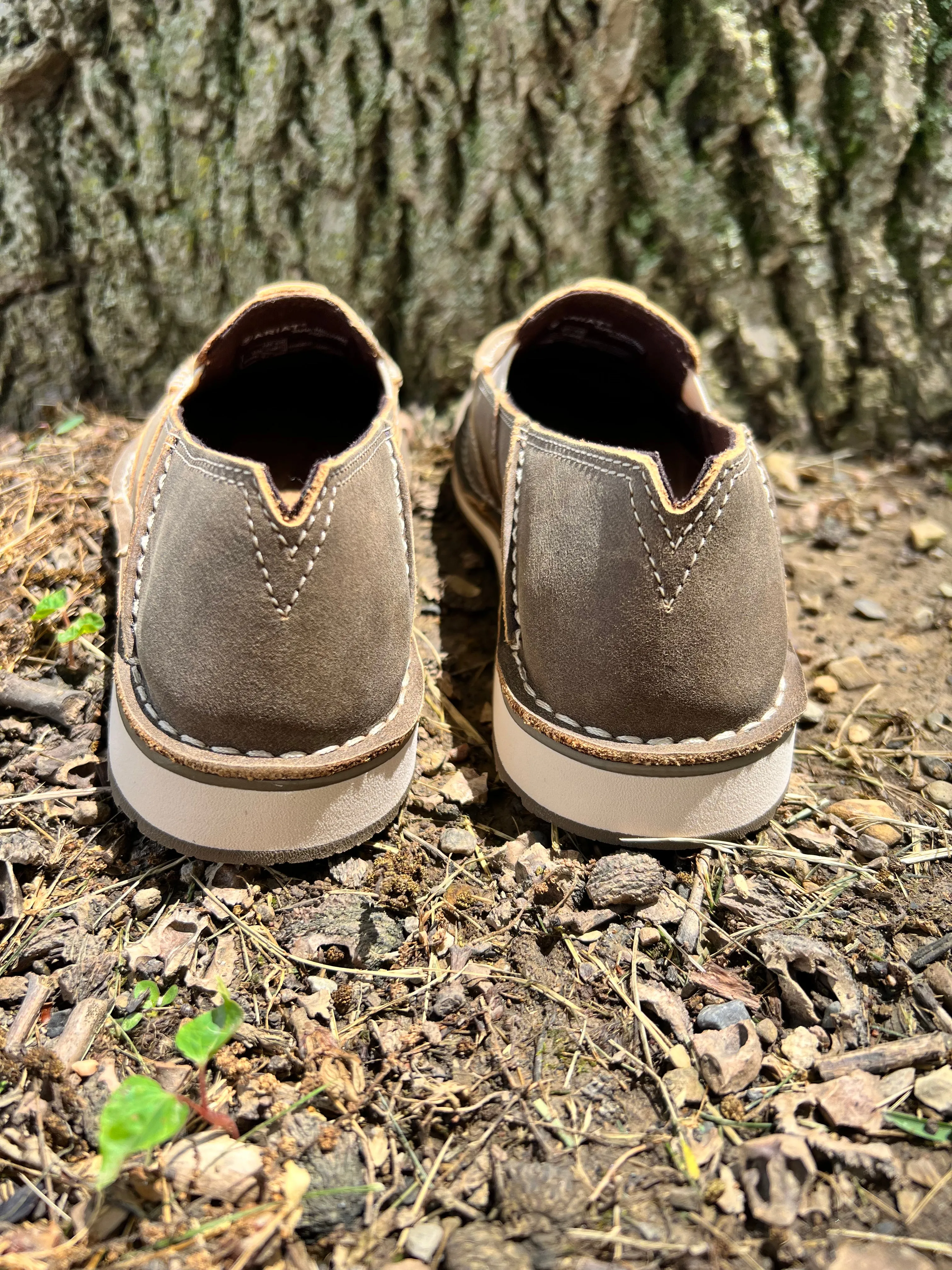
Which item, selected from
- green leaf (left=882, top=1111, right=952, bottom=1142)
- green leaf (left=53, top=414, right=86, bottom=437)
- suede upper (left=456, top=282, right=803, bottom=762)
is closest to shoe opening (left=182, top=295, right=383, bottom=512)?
suede upper (left=456, top=282, right=803, bottom=762)

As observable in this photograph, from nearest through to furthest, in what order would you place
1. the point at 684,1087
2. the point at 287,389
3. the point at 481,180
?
the point at 684,1087 < the point at 287,389 < the point at 481,180

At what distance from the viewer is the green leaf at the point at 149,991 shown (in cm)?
141

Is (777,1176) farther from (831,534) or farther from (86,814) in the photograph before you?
(831,534)

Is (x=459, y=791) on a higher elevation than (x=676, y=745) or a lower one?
lower

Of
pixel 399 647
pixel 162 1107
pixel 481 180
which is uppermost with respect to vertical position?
Result: pixel 481 180

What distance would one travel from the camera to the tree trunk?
2102 millimetres

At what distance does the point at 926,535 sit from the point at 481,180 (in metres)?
1.41

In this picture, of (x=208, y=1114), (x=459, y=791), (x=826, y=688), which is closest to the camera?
(x=208, y=1114)

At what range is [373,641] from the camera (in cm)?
162

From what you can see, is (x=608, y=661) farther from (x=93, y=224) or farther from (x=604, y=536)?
(x=93, y=224)

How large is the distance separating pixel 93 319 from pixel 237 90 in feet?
2.19

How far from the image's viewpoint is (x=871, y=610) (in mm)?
2203

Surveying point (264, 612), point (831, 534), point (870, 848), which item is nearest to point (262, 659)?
point (264, 612)

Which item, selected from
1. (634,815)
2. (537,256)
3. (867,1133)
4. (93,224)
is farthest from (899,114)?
(867,1133)
